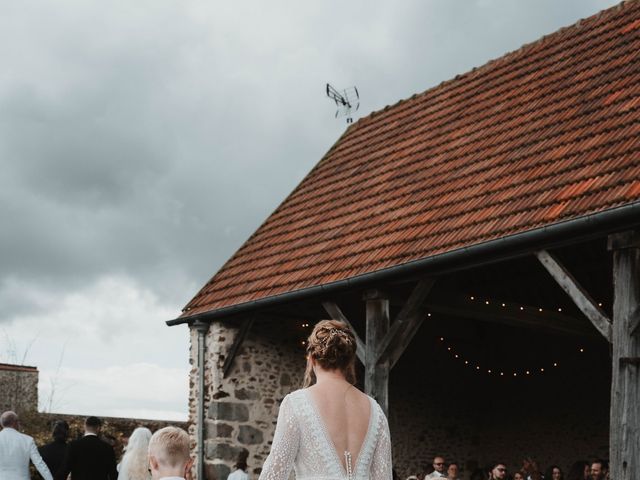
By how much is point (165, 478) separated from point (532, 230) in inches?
226

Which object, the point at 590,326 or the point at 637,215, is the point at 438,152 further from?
the point at 637,215

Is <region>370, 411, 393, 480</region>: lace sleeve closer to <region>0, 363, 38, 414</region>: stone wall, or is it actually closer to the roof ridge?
the roof ridge

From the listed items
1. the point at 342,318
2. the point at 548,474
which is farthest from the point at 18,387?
the point at 548,474

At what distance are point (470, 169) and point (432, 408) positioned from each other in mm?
5698

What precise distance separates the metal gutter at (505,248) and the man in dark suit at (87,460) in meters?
3.55

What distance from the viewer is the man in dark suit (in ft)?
26.9

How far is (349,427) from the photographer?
388cm

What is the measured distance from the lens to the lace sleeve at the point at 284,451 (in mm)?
3754

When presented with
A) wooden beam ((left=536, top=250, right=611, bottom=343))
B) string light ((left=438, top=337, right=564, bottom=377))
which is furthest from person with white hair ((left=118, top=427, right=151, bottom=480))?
string light ((left=438, top=337, right=564, bottom=377))

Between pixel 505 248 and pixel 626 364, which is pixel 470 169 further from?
pixel 626 364

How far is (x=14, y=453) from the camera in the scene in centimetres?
925

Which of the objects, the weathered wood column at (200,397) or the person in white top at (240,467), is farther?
the weathered wood column at (200,397)

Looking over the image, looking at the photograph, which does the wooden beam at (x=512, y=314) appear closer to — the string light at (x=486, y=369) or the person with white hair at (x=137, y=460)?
the string light at (x=486, y=369)

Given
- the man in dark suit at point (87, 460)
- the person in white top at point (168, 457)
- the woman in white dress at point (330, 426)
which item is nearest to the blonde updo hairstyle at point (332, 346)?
the woman in white dress at point (330, 426)
